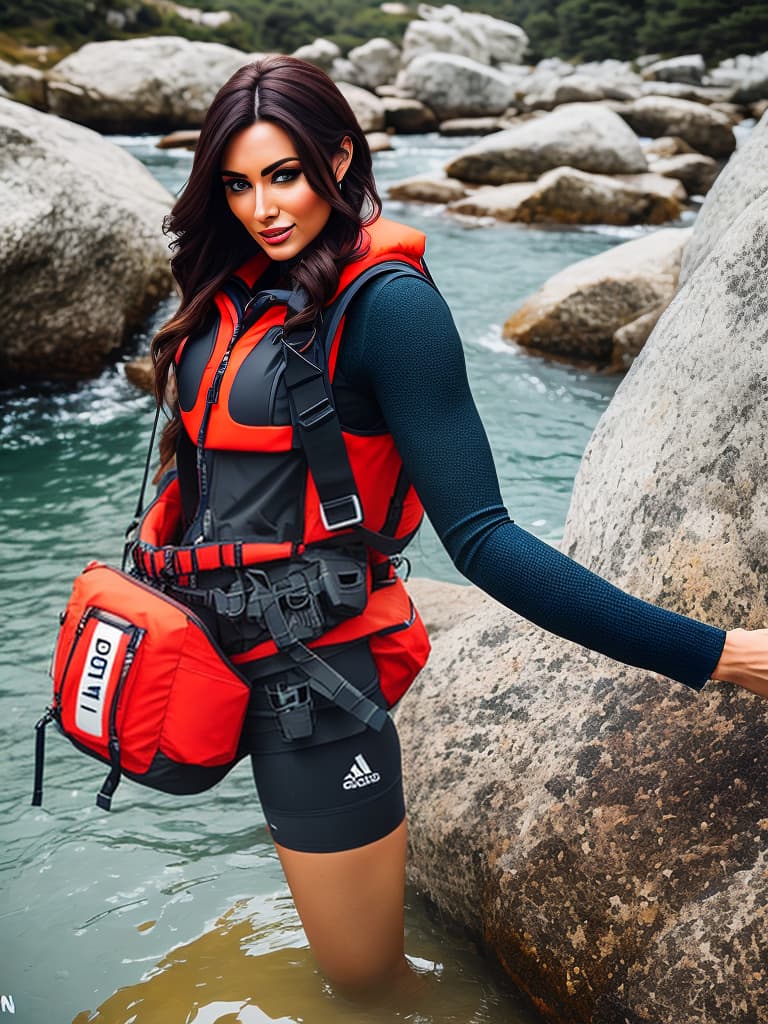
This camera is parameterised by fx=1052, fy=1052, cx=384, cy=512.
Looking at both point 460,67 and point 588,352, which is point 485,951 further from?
point 460,67

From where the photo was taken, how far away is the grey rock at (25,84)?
2353 cm

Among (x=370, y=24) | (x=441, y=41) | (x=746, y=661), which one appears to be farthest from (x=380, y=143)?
(x=370, y=24)

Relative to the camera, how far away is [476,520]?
181cm

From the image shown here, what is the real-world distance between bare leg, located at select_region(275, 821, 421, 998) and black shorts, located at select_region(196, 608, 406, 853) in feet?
0.12

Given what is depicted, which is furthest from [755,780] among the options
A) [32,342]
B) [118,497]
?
[32,342]

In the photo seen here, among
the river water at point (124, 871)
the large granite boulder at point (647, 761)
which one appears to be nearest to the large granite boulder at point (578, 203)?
the river water at point (124, 871)

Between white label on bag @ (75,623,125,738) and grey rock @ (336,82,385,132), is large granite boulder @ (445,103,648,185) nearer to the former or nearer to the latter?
grey rock @ (336,82,385,132)

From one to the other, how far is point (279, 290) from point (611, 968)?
158 centimetres

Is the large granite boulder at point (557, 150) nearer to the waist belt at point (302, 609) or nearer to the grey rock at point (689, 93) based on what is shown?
the grey rock at point (689, 93)

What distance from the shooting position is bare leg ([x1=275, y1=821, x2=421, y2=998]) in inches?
84.4

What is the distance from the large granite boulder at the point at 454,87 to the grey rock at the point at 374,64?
23.2 feet

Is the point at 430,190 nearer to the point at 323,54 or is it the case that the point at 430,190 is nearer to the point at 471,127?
the point at 471,127

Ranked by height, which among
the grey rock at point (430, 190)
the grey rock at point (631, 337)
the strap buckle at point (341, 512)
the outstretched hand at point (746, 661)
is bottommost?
the grey rock at point (430, 190)

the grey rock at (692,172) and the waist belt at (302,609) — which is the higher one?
the waist belt at (302,609)
